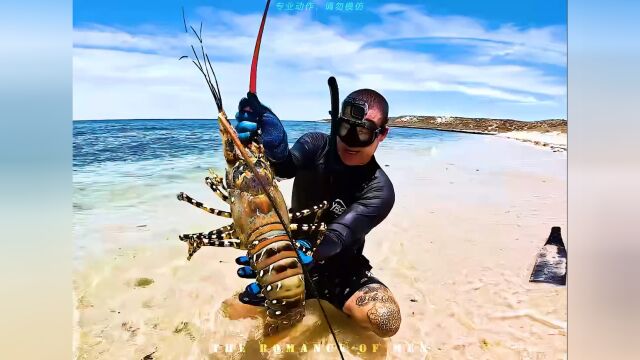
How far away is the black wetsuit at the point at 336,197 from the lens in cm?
212

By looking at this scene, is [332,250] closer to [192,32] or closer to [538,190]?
[538,190]

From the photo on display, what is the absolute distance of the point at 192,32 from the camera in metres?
2.21

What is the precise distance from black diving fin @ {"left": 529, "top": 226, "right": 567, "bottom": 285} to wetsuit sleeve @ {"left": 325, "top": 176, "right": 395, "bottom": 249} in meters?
0.80

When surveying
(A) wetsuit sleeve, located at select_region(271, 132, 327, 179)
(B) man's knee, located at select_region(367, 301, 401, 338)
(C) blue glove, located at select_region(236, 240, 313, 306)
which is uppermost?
(A) wetsuit sleeve, located at select_region(271, 132, 327, 179)

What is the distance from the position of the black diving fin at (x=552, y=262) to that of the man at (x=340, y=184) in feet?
2.47

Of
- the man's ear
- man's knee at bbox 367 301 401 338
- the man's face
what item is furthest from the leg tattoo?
the man's ear

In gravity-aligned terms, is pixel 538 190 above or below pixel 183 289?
above

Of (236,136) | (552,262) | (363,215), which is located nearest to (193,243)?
(236,136)

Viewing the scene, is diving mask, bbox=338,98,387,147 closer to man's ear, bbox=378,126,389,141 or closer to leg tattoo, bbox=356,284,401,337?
man's ear, bbox=378,126,389,141

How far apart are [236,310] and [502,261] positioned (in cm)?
132

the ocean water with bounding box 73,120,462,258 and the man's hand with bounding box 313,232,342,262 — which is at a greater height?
the ocean water with bounding box 73,120,462,258

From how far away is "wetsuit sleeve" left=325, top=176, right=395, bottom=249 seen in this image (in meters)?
2.09
